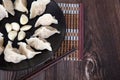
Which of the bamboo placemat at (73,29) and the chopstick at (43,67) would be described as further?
the bamboo placemat at (73,29)

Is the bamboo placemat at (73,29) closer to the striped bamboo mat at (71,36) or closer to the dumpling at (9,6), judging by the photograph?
the striped bamboo mat at (71,36)

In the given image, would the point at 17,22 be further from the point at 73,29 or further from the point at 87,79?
the point at 87,79

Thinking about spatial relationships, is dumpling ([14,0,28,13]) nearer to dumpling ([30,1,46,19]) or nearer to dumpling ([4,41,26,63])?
dumpling ([30,1,46,19])

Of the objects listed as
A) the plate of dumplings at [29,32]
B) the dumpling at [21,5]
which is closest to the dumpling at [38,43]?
the plate of dumplings at [29,32]

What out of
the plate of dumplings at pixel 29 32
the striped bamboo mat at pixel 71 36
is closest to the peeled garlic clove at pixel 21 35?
the plate of dumplings at pixel 29 32

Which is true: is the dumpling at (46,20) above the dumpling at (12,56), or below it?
above

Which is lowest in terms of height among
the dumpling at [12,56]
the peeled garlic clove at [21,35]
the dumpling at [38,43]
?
the dumpling at [12,56]

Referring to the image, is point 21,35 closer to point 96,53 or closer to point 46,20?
point 46,20
